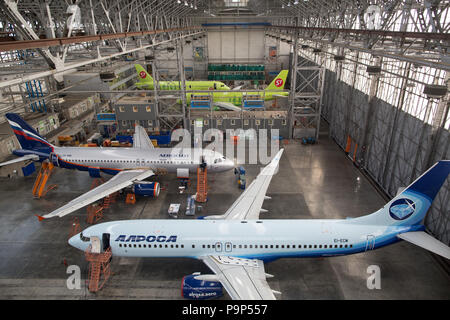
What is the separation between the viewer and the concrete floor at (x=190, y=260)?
1862 centimetres

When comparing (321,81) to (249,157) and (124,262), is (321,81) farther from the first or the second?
(124,262)

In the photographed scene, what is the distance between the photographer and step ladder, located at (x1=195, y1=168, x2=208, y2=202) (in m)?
28.5

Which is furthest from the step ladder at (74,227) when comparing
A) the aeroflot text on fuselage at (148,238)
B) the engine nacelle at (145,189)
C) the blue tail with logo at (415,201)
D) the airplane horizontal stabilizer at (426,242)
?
the airplane horizontal stabilizer at (426,242)

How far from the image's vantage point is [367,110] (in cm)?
3338

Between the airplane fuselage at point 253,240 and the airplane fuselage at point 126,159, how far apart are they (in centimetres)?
1266

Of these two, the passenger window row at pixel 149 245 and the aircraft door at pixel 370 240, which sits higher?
the aircraft door at pixel 370 240

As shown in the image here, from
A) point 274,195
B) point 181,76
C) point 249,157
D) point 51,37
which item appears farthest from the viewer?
point 181,76

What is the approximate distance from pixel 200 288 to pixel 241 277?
2945mm

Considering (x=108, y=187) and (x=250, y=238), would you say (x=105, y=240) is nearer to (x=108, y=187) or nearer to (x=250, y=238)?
(x=108, y=187)

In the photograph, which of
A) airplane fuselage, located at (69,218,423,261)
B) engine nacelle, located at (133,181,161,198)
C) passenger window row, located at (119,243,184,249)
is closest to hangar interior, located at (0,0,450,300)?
engine nacelle, located at (133,181,161,198)

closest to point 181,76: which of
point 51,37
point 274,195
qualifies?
point 274,195

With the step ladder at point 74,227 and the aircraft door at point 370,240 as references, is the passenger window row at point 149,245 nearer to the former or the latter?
the step ladder at point 74,227

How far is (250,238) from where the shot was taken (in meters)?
18.3

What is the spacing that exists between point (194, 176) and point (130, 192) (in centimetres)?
735
